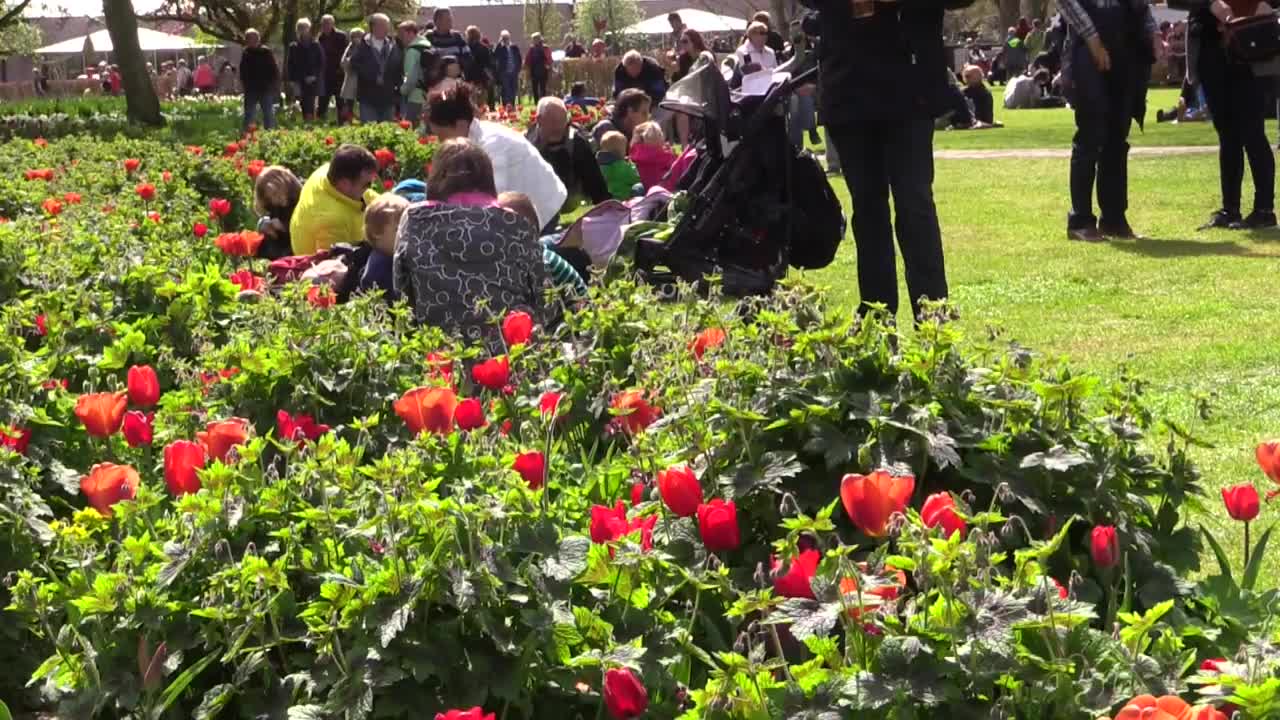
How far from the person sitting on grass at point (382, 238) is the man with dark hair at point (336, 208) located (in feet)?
4.31

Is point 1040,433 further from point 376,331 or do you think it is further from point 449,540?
point 376,331

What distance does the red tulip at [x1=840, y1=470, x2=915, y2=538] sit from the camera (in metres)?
2.38

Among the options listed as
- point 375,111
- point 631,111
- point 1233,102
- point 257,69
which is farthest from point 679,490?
point 257,69

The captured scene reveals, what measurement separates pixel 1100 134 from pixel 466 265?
18.7 ft

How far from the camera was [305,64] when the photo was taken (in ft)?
91.7

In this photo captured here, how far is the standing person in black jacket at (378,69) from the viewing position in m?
22.9

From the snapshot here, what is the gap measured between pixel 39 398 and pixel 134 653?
176 centimetres

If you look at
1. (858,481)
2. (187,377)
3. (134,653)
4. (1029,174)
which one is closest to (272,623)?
(134,653)

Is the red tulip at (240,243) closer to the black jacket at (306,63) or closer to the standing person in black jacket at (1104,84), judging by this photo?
the standing person in black jacket at (1104,84)

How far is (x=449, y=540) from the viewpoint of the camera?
250 cm

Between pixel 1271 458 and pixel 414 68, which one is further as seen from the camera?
pixel 414 68

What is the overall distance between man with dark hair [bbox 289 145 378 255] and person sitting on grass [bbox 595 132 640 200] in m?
3.47

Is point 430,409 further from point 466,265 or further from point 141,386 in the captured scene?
point 466,265

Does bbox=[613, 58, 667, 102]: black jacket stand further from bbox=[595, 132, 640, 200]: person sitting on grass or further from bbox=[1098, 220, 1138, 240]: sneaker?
bbox=[1098, 220, 1138, 240]: sneaker
